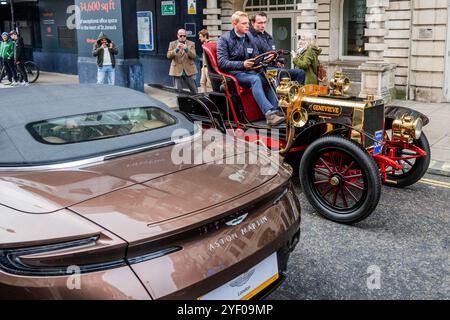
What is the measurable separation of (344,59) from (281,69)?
835cm

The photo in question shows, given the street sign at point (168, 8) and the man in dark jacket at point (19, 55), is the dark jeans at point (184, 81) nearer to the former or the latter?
the street sign at point (168, 8)

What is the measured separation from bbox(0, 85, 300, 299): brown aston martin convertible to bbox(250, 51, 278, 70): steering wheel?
257 centimetres

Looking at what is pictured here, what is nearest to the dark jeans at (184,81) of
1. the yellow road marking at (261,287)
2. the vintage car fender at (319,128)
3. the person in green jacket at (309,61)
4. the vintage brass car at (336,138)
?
the person in green jacket at (309,61)

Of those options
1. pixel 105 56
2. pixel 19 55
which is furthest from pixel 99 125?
pixel 19 55

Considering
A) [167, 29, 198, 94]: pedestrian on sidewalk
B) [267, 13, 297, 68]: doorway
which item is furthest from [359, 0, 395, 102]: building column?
[167, 29, 198, 94]: pedestrian on sidewalk

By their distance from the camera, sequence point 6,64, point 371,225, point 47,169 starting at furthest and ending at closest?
point 6,64, point 371,225, point 47,169

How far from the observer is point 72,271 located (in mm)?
2145

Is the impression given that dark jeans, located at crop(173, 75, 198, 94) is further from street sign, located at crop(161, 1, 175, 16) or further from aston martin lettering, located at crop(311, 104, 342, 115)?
aston martin lettering, located at crop(311, 104, 342, 115)

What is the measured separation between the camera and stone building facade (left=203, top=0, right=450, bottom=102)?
37.7ft

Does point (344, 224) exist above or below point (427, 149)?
below

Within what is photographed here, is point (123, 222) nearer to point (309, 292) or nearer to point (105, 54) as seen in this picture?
point (309, 292)

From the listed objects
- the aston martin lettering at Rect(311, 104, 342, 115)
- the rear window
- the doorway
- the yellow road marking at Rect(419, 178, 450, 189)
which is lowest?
→ the yellow road marking at Rect(419, 178, 450, 189)

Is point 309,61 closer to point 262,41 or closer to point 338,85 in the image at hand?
point 262,41
